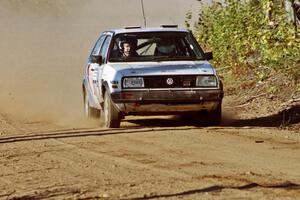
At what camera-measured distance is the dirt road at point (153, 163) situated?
7828 mm

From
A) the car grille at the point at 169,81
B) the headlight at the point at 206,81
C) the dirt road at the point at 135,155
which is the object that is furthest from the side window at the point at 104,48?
the headlight at the point at 206,81

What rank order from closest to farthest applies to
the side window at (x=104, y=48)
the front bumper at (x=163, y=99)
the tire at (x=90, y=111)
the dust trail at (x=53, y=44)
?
1. the front bumper at (x=163, y=99)
2. the side window at (x=104, y=48)
3. the tire at (x=90, y=111)
4. the dust trail at (x=53, y=44)

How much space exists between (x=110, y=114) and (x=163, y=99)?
88cm

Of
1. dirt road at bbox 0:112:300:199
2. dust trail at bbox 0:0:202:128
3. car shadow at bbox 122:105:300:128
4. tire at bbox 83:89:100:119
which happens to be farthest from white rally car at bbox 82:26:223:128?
dust trail at bbox 0:0:202:128

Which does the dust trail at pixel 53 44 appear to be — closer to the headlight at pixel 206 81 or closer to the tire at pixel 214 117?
the tire at pixel 214 117

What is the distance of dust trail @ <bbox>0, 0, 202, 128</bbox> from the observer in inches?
739

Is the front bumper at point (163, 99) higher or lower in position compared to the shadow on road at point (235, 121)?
higher

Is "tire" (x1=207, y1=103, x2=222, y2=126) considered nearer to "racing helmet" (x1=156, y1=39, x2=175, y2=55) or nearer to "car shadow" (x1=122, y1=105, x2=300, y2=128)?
"car shadow" (x1=122, y1=105, x2=300, y2=128)

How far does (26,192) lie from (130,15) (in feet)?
127

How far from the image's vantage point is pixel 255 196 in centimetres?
742

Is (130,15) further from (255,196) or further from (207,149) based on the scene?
(255,196)

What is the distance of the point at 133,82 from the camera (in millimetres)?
13062

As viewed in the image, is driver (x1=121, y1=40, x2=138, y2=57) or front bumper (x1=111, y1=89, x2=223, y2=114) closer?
front bumper (x1=111, y1=89, x2=223, y2=114)

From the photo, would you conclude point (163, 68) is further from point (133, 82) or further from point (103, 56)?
point (103, 56)
